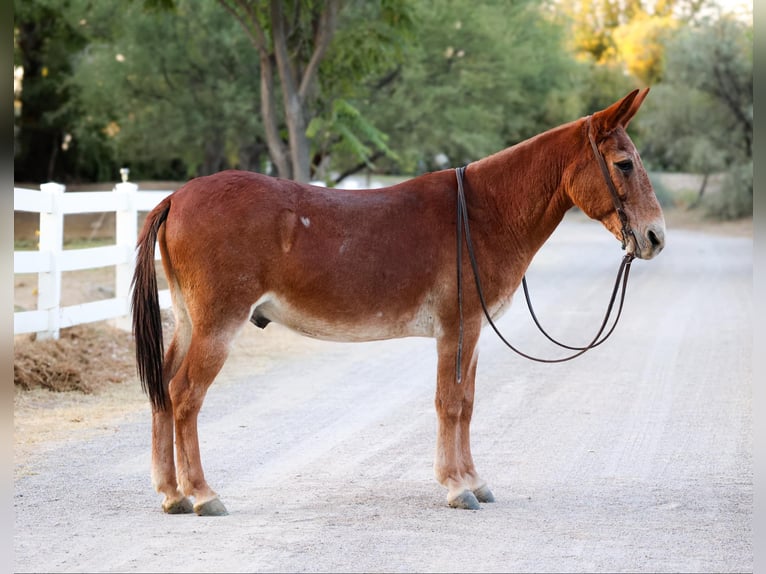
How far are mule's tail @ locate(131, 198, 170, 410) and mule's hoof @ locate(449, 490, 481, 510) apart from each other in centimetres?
168

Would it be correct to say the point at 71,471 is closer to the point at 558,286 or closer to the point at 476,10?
the point at 558,286

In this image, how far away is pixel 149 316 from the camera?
18.5ft

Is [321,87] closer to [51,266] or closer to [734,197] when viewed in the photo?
[51,266]

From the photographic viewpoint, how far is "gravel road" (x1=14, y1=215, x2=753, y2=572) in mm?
4766

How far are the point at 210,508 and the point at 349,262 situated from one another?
1.51 metres

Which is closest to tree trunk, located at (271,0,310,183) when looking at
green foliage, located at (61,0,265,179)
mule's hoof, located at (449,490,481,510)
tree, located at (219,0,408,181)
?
tree, located at (219,0,408,181)

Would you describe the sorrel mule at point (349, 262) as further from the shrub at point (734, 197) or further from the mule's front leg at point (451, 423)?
the shrub at point (734, 197)

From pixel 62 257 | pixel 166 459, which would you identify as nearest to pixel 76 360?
pixel 62 257

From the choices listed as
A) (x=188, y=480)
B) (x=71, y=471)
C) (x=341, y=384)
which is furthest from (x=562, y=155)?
(x=341, y=384)

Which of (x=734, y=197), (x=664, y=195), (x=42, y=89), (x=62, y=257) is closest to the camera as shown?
(x=62, y=257)

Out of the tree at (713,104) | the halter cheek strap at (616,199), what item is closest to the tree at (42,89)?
the tree at (713,104)

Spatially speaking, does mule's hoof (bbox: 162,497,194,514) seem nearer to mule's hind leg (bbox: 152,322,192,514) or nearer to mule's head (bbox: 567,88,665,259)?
mule's hind leg (bbox: 152,322,192,514)

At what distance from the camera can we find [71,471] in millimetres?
6387

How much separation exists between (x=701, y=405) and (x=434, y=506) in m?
3.74
